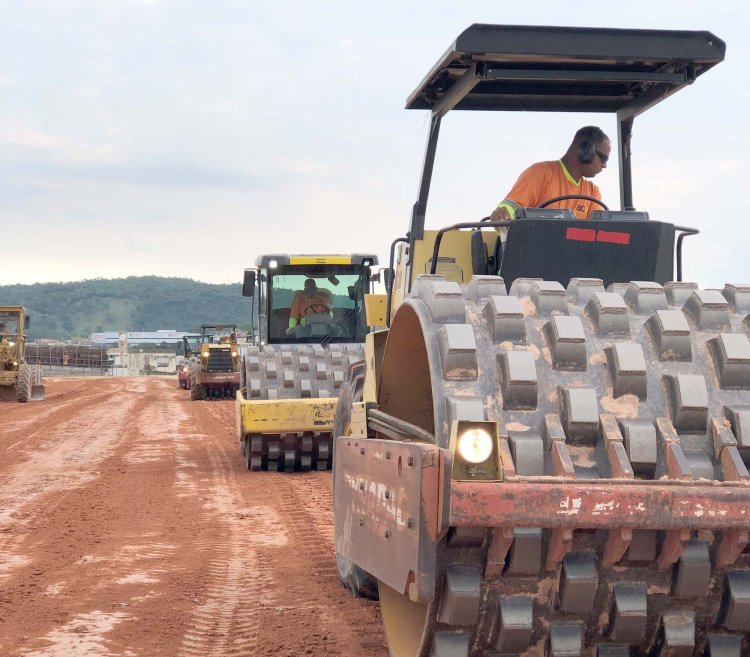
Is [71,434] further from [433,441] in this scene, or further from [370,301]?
[433,441]

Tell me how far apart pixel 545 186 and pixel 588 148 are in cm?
28

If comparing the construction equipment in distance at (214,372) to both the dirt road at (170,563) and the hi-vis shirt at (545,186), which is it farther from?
the hi-vis shirt at (545,186)

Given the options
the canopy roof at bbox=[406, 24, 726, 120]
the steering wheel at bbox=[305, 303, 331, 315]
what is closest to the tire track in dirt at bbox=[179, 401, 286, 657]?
the canopy roof at bbox=[406, 24, 726, 120]

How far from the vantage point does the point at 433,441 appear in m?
3.32

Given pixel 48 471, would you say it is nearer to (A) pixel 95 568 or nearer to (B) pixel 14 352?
(A) pixel 95 568

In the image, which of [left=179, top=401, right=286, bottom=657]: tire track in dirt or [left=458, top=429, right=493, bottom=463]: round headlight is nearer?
[left=458, top=429, right=493, bottom=463]: round headlight

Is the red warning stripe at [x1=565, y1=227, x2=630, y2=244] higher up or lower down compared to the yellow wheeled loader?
higher up

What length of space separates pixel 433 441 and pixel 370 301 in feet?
7.91

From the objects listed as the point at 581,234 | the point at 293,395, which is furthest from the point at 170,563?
the point at 293,395

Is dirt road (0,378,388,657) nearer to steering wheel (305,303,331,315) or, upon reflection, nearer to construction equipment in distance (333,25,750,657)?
construction equipment in distance (333,25,750,657)

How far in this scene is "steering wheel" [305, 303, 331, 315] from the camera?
47.6 feet

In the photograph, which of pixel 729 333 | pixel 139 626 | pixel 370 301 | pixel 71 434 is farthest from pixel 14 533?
pixel 71 434

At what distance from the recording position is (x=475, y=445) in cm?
280

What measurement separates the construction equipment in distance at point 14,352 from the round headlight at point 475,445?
29.5m
